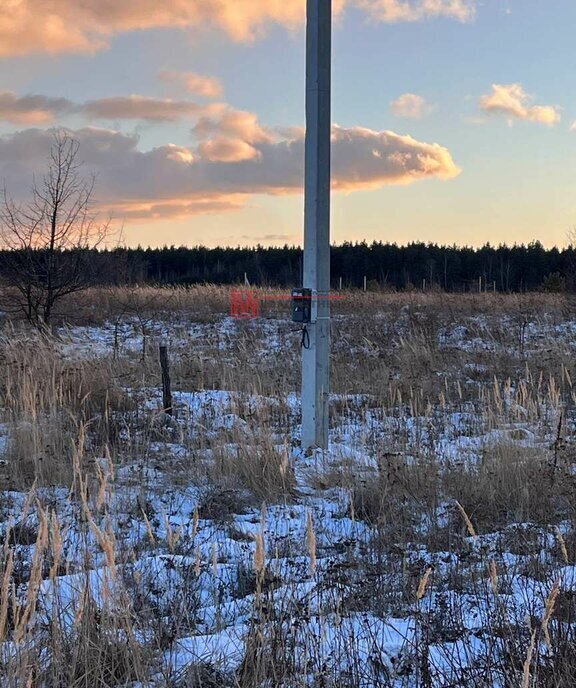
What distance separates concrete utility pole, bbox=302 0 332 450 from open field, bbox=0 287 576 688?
1.48ft

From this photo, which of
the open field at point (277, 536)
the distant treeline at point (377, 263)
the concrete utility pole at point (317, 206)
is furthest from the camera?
the distant treeline at point (377, 263)

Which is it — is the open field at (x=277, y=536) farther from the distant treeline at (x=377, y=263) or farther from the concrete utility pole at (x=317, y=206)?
the distant treeline at (x=377, y=263)

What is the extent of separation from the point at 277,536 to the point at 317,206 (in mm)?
2893

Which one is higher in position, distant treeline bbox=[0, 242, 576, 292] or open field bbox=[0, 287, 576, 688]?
distant treeline bbox=[0, 242, 576, 292]

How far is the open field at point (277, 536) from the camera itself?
81.5 inches

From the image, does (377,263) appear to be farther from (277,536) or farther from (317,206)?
(277,536)

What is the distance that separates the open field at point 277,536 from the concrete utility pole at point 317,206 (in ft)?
1.48

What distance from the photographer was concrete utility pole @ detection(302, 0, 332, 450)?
5.28m

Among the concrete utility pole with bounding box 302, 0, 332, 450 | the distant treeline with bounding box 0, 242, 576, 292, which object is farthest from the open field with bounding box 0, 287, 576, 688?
the distant treeline with bounding box 0, 242, 576, 292

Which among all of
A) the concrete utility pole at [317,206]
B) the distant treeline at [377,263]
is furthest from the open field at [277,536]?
the distant treeline at [377,263]

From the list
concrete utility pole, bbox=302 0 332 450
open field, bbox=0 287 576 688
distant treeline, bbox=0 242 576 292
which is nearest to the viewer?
open field, bbox=0 287 576 688

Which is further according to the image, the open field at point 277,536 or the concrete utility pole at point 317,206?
the concrete utility pole at point 317,206

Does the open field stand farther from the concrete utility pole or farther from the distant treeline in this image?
the distant treeline

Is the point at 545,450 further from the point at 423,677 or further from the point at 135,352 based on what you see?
the point at 135,352
